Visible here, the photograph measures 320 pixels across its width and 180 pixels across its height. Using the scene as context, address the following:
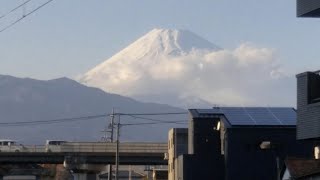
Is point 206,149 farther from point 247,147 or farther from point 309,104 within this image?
point 309,104

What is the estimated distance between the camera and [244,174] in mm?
54969

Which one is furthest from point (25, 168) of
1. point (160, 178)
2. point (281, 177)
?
point (281, 177)

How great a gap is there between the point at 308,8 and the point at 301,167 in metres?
6.17

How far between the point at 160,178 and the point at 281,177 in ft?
267

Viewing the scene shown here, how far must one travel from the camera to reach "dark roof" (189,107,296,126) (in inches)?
2165

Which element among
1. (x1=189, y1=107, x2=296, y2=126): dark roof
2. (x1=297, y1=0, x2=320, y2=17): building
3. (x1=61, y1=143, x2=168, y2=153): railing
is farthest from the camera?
(x1=61, y1=143, x2=168, y2=153): railing

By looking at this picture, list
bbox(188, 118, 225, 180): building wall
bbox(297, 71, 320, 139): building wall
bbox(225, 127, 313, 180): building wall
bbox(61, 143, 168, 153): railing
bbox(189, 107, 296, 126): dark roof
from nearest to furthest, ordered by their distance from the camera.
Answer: bbox(297, 71, 320, 139): building wall < bbox(225, 127, 313, 180): building wall < bbox(189, 107, 296, 126): dark roof < bbox(188, 118, 225, 180): building wall < bbox(61, 143, 168, 153): railing

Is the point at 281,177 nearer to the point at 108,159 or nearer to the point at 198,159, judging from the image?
the point at 198,159

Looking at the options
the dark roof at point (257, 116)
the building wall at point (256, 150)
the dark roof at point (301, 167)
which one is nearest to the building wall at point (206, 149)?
the dark roof at point (257, 116)

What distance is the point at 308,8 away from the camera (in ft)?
100

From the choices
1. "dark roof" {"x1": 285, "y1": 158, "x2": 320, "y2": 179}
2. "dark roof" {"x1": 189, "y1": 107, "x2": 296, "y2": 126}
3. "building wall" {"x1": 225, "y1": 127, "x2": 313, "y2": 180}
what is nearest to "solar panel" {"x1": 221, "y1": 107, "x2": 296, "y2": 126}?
"dark roof" {"x1": 189, "y1": 107, "x2": 296, "y2": 126}

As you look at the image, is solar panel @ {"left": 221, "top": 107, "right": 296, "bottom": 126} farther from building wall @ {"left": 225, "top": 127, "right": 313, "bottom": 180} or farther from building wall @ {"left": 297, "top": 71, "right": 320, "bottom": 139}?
building wall @ {"left": 297, "top": 71, "right": 320, "bottom": 139}

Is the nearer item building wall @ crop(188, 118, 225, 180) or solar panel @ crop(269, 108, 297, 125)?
solar panel @ crop(269, 108, 297, 125)

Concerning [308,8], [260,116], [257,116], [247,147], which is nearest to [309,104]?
[308,8]
